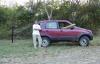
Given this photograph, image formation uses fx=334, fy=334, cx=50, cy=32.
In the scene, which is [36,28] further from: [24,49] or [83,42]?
[83,42]

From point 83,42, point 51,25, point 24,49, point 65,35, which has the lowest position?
point 24,49

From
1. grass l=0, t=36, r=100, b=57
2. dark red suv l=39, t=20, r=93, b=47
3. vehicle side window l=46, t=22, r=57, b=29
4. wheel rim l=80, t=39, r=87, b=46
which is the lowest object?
grass l=0, t=36, r=100, b=57

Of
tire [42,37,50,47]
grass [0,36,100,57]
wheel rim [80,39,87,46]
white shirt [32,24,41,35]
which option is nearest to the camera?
grass [0,36,100,57]

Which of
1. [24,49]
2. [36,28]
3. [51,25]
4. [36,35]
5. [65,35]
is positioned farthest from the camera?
[51,25]

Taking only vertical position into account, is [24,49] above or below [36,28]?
below

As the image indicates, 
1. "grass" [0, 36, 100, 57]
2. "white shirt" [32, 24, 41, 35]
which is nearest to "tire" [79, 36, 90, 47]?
"grass" [0, 36, 100, 57]

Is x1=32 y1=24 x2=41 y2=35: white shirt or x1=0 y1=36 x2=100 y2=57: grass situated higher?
x1=32 y1=24 x2=41 y2=35: white shirt

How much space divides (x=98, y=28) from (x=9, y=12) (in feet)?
25.5

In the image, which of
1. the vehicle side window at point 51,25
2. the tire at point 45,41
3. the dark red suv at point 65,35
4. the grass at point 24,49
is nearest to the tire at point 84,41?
the dark red suv at point 65,35

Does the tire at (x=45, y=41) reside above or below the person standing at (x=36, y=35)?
below

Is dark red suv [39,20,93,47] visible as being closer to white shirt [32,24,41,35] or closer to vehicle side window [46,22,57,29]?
vehicle side window [46,22,57,29]

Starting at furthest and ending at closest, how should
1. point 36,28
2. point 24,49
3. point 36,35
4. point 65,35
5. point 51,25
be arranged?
1. point 51,25
2. point 65,35
3. point 36,35
4. point 36,28
5. point 24,49

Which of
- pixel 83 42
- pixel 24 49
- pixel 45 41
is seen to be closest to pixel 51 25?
pixel 45 41

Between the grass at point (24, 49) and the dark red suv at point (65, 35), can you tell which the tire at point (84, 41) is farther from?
the grass at point (24, 49)
